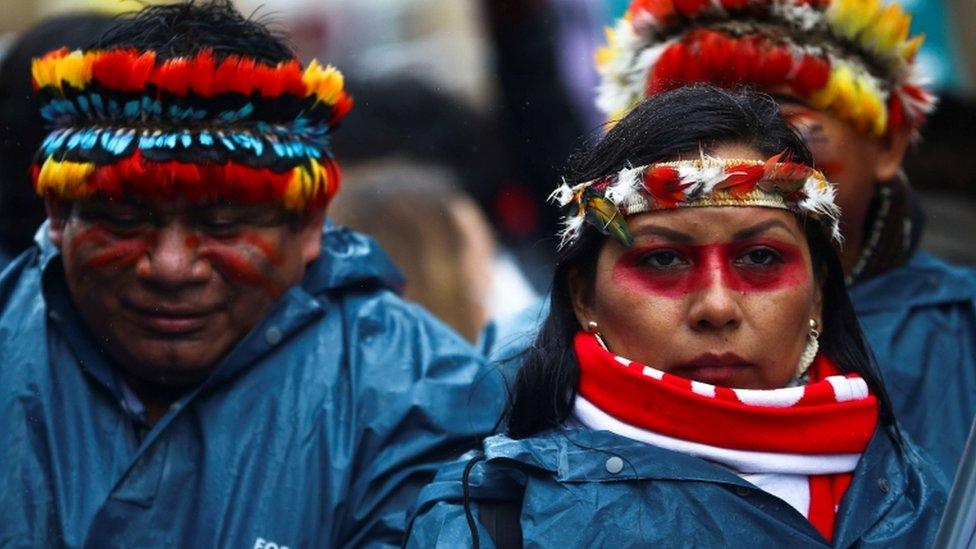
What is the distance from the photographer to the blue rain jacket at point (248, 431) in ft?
11.0

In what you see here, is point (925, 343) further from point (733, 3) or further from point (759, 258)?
point (759, 258)

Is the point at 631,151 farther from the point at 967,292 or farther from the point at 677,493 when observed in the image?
the point at 967,292

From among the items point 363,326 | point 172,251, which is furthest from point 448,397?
point 172,251

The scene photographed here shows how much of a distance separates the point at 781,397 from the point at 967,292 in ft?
4.57

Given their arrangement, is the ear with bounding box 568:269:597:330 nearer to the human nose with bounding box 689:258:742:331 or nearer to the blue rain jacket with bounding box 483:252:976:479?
the human nose with bounding box 689:258:742:331

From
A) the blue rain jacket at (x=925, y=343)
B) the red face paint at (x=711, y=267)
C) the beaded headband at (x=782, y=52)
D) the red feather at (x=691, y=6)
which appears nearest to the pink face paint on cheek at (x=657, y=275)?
the red face paint at (x=711, y=267)

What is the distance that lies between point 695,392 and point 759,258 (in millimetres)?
307

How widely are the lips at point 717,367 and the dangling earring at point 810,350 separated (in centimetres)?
16

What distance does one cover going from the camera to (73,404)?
11.5ft

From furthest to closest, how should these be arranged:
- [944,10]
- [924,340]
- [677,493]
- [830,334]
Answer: [944,10] < [924,340] < [830,334] < [677,493]

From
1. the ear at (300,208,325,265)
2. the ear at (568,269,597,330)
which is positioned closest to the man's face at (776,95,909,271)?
the ear at (568,269,597,330)

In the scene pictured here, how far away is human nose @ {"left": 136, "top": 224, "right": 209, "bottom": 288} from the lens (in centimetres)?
338

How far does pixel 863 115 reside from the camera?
3893mm

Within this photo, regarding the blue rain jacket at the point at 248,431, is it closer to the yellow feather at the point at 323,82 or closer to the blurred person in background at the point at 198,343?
the blurred person in background at the point at 198,343
